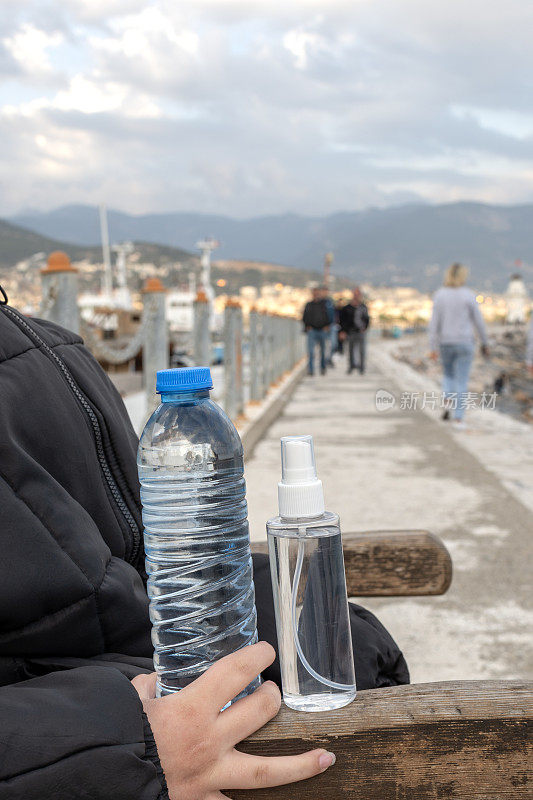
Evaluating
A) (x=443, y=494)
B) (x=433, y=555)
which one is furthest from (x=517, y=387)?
(x=433, y=555)

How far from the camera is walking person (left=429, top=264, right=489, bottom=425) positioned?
904cm

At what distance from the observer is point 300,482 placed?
1106 mm

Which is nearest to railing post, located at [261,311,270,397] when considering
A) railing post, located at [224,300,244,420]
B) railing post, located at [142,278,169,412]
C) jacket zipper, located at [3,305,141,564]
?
railing post, located at [224,300,244,420]

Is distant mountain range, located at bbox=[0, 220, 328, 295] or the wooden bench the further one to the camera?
distant mountain range, located at bbox=[0, 220, 328, 295]

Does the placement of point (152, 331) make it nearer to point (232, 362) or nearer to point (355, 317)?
point (232, 362)

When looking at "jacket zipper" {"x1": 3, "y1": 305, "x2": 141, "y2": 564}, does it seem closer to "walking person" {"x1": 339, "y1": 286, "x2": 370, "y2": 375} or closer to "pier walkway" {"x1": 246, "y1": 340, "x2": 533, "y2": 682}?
"pier walkway" {"x1": 246, "y1": 340, "x2": 533, "y2": 682}

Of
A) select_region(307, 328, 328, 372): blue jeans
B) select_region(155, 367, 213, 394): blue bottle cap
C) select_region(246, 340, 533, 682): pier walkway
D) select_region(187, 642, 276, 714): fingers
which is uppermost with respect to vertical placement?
select_region(155, 367, 213, 394): blue bottle cap

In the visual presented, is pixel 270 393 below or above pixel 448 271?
below

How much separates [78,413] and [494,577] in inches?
137

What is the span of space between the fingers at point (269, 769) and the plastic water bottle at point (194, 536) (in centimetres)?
20

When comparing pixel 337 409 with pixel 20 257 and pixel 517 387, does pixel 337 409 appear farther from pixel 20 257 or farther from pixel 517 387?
pixel 20 257

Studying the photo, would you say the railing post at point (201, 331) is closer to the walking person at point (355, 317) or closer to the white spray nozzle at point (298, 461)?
the white spray nozzle at point (298, 461)

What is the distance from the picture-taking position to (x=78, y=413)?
52.4 inches

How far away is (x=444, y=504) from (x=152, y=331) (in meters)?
2.44
